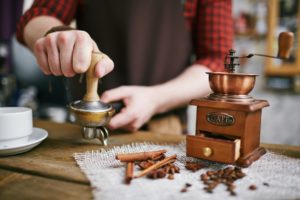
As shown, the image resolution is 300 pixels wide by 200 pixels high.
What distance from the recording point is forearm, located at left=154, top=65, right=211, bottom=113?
1270 millimetres

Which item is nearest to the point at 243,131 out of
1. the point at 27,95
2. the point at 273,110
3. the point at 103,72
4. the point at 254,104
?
the point at 254,104

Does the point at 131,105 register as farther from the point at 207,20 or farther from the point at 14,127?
the point at 207,20

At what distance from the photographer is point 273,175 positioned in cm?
70

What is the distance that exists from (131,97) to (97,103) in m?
0.27

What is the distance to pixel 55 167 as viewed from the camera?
0.73 metres

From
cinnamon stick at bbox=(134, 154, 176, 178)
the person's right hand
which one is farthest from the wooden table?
the person's right hand

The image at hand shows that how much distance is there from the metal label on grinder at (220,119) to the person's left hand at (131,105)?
1.15ft

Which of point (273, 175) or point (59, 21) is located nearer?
point (273, 175)

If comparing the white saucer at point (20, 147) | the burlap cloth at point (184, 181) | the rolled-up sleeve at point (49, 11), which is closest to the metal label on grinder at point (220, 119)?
the burlap cloth at point (184, 181)

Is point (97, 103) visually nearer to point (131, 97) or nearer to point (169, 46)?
point (131, 97)

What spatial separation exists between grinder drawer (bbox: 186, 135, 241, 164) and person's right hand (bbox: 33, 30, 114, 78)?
0.29 meters

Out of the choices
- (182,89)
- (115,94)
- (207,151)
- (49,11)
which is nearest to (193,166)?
(207,151)

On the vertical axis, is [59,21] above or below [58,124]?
above

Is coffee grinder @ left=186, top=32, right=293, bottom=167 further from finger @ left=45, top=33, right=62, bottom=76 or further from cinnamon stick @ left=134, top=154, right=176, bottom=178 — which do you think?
finger @ left=45, top=33, right=62, bottom=76
